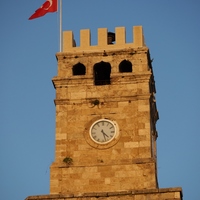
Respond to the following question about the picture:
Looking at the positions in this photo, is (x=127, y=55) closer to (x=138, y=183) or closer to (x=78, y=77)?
(x=78, y=77)

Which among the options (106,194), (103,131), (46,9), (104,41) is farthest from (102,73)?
(106,194)

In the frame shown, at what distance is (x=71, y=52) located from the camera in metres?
68.2

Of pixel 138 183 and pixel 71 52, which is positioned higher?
pixel 71 52

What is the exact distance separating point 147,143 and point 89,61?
587 cm

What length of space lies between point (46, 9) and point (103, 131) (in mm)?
8239

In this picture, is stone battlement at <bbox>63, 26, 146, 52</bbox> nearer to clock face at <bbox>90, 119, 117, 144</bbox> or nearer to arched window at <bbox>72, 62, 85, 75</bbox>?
arched window at <bbox>72, 62, 85, 75</bbox>

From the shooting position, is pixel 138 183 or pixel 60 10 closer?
pixel 138 183

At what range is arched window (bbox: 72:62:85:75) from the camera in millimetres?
67975

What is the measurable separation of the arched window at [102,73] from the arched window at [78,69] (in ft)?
2.31

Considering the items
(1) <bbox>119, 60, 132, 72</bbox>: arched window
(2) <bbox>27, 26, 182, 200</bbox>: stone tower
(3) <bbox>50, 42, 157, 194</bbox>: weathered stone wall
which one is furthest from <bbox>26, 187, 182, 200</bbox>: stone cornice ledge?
(1) <bbox>119, 60, 132, 72</bbox>: arched window

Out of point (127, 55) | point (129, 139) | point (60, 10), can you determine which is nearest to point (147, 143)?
point (129, 139)

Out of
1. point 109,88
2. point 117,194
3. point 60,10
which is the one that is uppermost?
point 60,10

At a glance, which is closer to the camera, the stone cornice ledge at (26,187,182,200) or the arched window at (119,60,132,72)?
the stone cornice ledge at (26,187,182,200)

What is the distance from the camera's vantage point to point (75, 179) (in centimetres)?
6500
